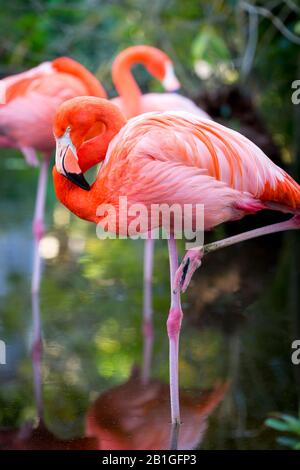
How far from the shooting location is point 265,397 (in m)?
3.45

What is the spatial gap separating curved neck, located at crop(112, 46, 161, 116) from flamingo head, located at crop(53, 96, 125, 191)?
2056 mm

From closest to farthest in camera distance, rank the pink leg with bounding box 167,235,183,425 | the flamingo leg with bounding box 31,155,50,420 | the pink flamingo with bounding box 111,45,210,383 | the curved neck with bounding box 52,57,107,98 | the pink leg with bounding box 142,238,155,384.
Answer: the pink leg with bounding box 167,235,183,425 → the flamingo leg with bounding box 31,155,50,420 → the pink leg with bounding box 142,238,155,384 → the curved neck with bounding box 52,57,107,98 → the pink flamingo with bounding box 111,45,210,383

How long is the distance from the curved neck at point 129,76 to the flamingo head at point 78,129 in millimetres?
2056

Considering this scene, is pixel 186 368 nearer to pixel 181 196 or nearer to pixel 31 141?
pixel 181 196

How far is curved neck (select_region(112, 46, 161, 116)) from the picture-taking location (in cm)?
524

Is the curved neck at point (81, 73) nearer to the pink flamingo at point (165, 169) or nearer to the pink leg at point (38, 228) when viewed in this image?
the pink leg at point (38, 228)

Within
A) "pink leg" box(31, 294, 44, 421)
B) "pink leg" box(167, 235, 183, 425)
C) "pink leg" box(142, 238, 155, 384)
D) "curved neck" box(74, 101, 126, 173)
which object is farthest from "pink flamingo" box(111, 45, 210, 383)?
"curved neck" box(74, 101, 126, 173)

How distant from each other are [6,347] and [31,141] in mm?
1607

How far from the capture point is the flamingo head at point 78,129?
9.71 ft

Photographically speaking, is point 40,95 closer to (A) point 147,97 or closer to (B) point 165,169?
(A) point 147,97

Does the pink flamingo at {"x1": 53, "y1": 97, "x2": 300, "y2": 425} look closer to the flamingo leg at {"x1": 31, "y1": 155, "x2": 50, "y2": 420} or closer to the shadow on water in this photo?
the shadow on water

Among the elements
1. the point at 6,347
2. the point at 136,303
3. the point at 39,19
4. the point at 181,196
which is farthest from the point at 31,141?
the point at 39,19

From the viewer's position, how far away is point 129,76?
17.4 feet

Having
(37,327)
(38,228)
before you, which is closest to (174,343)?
(37,327)
